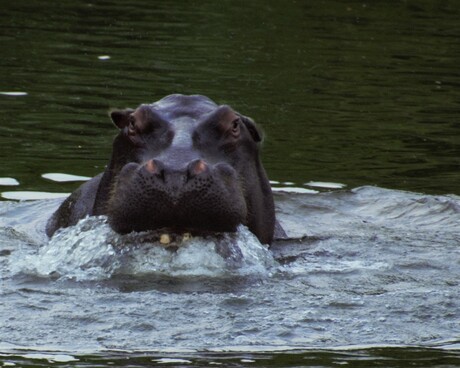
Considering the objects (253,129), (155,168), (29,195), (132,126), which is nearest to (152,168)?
(155,168)

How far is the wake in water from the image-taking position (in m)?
8.23

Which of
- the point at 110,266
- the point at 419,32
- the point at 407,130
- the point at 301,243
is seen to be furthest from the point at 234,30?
the point at 110,266

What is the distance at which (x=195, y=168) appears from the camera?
8062 mm

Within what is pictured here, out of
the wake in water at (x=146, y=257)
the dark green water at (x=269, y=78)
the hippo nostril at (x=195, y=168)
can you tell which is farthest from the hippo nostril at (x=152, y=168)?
the dark green water at (x=269, y=78)

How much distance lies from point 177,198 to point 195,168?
22 centimetres

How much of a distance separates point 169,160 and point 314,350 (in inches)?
75.3

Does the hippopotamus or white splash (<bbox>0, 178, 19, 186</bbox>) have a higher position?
the hippopotamus

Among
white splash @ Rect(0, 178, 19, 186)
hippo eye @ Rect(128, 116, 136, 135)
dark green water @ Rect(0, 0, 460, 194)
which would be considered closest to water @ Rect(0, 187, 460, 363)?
hippo eye @ Rect(128, 116, 136, 135)

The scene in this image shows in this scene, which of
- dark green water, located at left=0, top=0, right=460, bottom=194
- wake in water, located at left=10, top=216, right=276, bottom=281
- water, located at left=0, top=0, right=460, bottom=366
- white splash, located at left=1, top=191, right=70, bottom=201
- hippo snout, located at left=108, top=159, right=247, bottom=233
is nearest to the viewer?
water, located at left=0, top=0, right=460, bottom=366

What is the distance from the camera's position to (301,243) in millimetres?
9766

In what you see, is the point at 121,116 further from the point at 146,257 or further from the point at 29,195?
the point at 29,195

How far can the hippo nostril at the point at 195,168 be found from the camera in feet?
26.4

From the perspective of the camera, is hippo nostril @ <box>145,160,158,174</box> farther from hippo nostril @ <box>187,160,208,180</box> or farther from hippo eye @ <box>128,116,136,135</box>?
hippo eye @ <box>128,116,136,135</box>

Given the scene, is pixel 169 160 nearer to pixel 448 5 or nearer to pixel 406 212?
pixel 406 212
